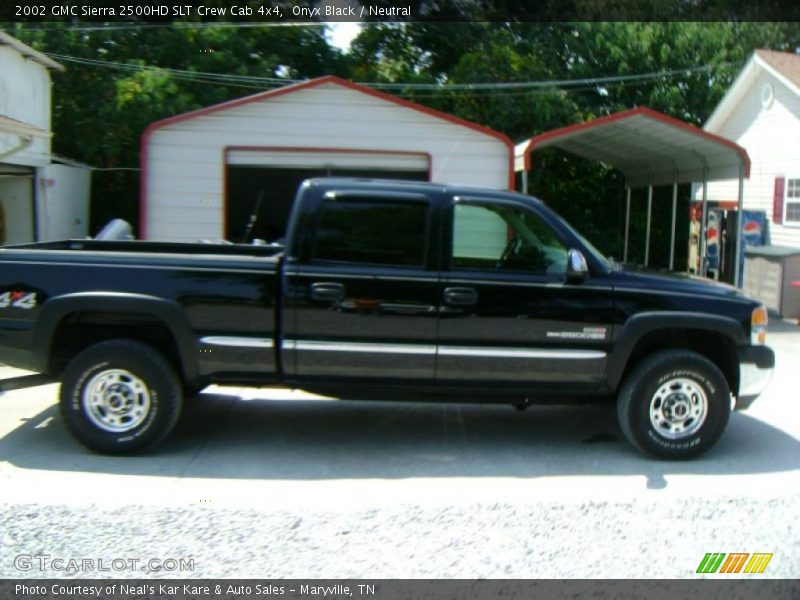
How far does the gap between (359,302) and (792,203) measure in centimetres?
1466

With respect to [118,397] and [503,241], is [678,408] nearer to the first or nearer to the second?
[503,241]

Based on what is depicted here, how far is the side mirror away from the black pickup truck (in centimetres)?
1

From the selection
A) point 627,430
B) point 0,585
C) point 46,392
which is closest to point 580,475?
point 627,430

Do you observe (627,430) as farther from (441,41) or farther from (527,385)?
(441,41)

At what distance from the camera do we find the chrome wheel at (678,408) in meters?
5.95

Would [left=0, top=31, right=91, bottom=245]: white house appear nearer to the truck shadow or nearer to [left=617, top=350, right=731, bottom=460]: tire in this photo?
the truck shadow

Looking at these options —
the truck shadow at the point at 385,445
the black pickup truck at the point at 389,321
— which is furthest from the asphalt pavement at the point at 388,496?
the black pickup truck at the point at 389,321

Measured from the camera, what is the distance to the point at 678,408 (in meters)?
5.98

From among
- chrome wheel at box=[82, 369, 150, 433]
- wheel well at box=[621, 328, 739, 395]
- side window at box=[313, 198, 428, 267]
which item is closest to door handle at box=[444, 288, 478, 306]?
side window at box=[313, 198, 428, 267]

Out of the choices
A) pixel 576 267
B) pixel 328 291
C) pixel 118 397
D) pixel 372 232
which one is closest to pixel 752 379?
pixel 576 267

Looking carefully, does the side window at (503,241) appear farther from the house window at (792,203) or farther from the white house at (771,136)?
the house window at (792,203)

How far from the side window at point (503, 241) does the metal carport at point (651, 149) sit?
668cm

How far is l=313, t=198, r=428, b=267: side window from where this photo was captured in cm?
594

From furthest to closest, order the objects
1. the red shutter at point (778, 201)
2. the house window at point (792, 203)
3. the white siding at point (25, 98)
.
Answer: the red shutter at point (778, 201), the house window at point (792, 203), the white siding at point (25, 98)
